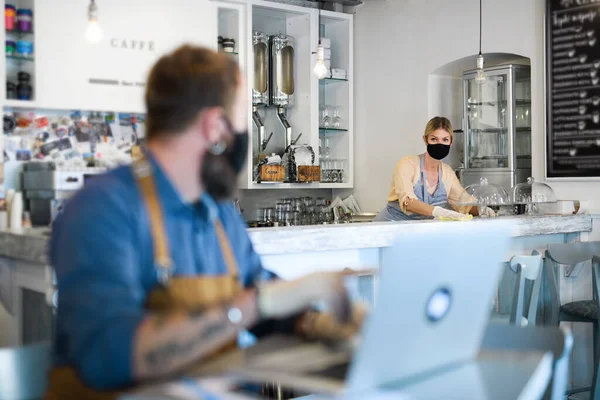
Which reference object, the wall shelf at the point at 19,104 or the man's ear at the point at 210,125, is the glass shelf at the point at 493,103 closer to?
the wall shelf at the point at 19,104

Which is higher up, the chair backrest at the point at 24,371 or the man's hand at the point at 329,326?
the man's hand at the point at 329,326

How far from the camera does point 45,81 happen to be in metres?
3.71

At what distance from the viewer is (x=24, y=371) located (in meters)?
1.31

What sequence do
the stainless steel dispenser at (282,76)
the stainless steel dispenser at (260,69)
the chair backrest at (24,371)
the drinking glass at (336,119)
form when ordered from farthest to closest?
the drinking glass at (336,119)
the stainless steel dispenser at (282,76)
the stainless steel dispenser at (260,69)
the chair backrest at (24,371)

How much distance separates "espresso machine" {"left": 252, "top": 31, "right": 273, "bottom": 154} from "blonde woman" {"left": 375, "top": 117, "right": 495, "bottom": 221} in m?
1.40

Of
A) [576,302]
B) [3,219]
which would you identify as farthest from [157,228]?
[576,302]

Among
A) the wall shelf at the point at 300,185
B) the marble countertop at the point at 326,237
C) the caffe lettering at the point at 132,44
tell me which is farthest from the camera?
the wall shelf at the point at 300,185

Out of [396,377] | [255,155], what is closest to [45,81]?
[255,155]

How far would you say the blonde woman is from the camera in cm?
469

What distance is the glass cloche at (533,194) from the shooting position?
434 cm

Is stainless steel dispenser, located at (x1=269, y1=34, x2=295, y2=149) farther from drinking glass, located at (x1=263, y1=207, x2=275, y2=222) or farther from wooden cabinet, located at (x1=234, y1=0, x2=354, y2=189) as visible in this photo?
drinking glass, located at (x1=263, y1=207, x2=275, y2=222)

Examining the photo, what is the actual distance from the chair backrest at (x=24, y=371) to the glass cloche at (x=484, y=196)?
330 cm

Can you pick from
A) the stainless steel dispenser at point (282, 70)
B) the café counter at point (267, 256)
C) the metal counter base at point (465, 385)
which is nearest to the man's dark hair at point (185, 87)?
the metal counter base at point (465, 385)

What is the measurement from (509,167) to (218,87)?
4.21 metres
